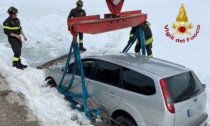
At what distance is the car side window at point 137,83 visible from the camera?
17.5 ft

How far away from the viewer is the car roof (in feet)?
18.2

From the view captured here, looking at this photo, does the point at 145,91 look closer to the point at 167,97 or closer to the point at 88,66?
the point at 167,97

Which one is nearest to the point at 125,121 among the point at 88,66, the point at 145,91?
the point at 145,91

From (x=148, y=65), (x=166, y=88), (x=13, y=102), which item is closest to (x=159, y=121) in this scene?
(x=166, y=88)

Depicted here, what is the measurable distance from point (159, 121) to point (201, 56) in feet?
23.2

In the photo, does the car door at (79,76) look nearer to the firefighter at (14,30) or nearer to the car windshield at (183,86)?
the car windshield at (183,86)

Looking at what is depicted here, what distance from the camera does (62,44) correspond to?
1366 centimetres

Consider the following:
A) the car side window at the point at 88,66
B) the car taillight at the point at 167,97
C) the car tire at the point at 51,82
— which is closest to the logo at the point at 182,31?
the car tire at the point at 51,82

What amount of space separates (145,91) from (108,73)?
1074 mm

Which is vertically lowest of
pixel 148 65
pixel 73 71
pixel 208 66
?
pixel 208 66

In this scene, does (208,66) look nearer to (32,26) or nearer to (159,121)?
(159,121)

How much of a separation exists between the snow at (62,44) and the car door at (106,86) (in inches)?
23.8

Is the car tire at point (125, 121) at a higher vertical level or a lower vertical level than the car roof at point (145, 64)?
lower

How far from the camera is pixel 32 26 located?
16.7 meters
